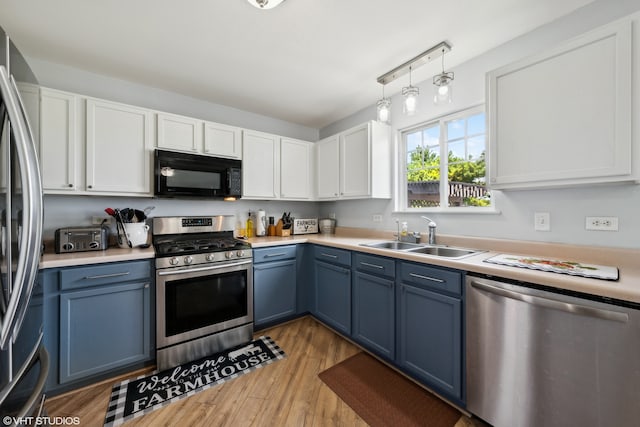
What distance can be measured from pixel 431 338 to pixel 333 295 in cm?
98

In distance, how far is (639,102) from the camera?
3.98 ft

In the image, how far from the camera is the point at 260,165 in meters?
2.88

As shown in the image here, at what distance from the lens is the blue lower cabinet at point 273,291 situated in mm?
2428

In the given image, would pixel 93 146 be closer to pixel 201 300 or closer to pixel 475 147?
pixel 201 300

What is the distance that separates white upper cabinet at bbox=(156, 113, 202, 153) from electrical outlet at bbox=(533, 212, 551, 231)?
9.29 ft

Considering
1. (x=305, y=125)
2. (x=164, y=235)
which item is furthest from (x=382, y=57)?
(x=164, y=235)

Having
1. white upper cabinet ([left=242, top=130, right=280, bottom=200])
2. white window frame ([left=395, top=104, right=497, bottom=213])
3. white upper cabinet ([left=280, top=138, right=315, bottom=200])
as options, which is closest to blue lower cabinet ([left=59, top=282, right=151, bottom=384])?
white upper cabinet ([left=242, top=130, right=280, bottom=200])

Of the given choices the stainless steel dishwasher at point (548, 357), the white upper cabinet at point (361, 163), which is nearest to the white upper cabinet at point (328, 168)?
the white upper cabinet at point (361, 163)

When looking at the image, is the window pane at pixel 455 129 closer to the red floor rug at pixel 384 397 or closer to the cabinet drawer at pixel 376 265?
the cabinet drawer at pixel 376 265

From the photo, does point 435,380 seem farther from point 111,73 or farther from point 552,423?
point 111,73

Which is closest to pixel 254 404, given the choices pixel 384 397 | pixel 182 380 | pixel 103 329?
pixel 182 380

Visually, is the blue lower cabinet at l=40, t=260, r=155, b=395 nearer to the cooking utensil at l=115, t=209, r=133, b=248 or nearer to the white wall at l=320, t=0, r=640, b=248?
the cooking utensil at l=115, t=209, r=133, b=248

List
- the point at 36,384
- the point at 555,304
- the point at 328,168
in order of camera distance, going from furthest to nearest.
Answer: the point at 328,168 → the point at 555,304 → the point at 36,384

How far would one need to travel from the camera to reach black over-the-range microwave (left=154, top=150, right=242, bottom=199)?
2.25 meters
